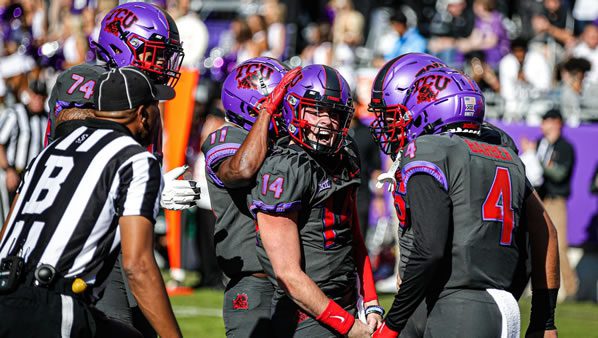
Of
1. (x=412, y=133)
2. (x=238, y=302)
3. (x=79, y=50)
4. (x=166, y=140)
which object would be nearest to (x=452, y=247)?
(x=412, y=133)

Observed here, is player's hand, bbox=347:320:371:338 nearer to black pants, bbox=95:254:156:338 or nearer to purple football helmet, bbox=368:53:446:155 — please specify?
purple football helmet, bbox=368:53:446:155

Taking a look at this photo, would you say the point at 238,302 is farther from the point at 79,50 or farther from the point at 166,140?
the point at 79,50

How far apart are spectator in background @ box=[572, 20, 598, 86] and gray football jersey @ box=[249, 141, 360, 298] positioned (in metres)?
8.45

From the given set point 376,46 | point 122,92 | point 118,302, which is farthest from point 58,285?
point 376,46

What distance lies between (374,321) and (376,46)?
11.2 meters

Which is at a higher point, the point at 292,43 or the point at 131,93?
the point at 131,93

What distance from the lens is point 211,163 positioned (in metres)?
4.98

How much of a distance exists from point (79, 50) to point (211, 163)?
9131 mm

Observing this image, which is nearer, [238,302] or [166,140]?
[238,302]

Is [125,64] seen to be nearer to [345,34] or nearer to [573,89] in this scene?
[573,89]

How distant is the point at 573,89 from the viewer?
11.9 meters

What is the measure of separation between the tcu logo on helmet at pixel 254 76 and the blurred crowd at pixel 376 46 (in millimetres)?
6276

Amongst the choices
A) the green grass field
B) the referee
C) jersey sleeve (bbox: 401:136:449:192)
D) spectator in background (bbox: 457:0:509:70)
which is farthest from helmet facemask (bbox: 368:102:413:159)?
spectator in background (bbox: 457:0:509:70)

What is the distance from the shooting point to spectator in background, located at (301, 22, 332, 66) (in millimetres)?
14188
